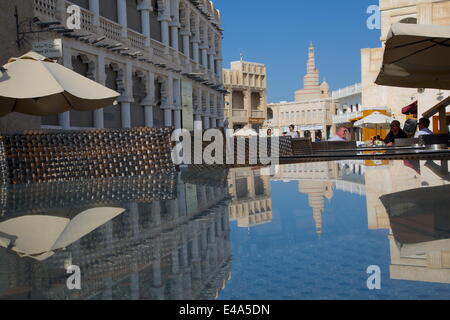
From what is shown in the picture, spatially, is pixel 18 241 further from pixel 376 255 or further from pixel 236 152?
pixel 236 152

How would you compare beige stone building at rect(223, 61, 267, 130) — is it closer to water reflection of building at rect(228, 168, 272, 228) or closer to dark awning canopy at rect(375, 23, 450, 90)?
dark awning canopy at rect(375, 23, 450, 90)

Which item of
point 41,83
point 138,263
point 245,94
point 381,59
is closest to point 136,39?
point 41,83

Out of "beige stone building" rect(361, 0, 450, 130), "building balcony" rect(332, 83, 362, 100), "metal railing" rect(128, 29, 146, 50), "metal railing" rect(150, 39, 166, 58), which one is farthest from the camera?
"building balcony" rect(332, 83, 362, 100)

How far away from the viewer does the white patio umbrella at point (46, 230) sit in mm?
2088

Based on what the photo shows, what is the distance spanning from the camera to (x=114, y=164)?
5.77 meters

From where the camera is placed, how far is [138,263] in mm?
1751

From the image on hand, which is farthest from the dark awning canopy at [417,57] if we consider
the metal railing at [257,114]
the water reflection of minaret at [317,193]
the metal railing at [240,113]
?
the metal railing at [257,114]

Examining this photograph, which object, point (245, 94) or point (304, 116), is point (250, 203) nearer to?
point (245, 94)

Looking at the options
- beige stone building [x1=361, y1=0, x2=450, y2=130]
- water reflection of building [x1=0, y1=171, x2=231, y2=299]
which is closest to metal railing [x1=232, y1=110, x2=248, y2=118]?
beige stone building [x1=361, y1=0, x2=450, y2=130]

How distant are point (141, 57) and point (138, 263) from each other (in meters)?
19.4

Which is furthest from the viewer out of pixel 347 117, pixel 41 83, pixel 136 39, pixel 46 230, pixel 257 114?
pixel 257 114

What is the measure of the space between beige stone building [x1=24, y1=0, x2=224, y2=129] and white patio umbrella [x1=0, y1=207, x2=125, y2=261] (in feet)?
32.0

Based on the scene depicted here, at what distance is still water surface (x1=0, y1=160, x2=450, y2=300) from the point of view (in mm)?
1444
